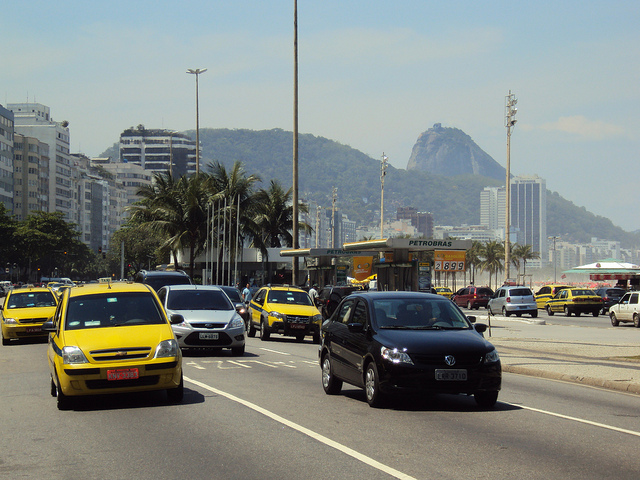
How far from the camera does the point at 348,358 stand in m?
11.7

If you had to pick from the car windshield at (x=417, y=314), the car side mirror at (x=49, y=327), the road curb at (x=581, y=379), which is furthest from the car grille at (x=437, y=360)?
the car side mirror at (x=49, y=327)

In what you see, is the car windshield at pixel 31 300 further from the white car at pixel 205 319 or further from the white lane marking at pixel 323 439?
the white lane marking at pixel 323 439


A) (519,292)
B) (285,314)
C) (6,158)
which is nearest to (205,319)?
(285,314)

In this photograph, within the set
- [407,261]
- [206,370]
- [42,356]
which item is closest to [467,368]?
[206,370]

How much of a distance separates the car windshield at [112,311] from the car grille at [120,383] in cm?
110

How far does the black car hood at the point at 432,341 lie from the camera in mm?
10359

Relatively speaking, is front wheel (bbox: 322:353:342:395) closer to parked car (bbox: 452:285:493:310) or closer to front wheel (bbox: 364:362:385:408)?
front wheel (bbox: 364:362:385:408)

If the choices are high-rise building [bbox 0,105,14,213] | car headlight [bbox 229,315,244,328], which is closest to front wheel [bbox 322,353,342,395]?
car headlight [bbox 229,315,244,328]

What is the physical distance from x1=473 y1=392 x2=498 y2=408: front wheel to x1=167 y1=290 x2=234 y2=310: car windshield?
944cm

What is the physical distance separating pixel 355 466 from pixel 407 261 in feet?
93.8

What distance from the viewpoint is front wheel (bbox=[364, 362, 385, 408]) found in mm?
10656

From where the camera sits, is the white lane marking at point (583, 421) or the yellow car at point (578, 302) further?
the yellow car at point (578, 302)

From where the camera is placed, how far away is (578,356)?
66.7 ft

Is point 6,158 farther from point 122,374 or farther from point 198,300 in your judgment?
point 122,374
